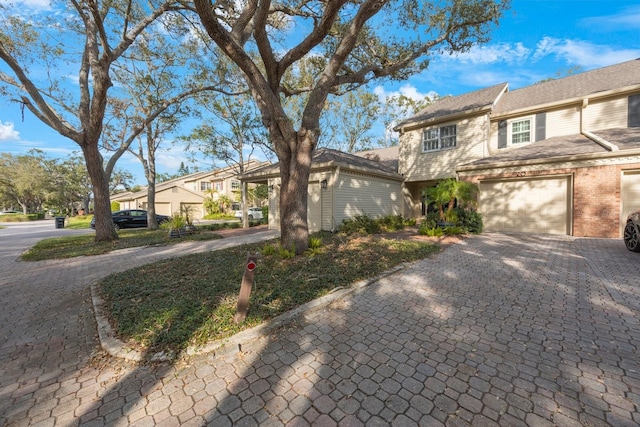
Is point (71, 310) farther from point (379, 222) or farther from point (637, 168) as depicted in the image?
point (637, 168)

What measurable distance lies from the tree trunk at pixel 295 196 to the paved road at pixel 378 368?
9.13ft

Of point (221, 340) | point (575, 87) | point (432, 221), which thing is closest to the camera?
point (221, 340)

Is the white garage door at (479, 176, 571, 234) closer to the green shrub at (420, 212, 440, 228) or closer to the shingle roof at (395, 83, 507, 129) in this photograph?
the green shrub at (420, 212, 440, 228)

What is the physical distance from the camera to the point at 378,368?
97.8 inches

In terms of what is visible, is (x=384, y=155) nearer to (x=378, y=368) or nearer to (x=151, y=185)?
(x=151, y=185)

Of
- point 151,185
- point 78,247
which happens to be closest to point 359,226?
point 78,247

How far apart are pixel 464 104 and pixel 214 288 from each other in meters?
15.5

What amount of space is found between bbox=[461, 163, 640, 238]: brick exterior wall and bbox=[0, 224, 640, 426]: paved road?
661 cm

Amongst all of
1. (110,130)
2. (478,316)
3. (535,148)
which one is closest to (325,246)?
(478,316)

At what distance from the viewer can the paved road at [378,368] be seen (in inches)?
78.4

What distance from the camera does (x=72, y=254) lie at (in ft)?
27.6

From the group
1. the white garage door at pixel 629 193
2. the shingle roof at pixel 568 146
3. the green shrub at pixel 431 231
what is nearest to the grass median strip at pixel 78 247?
the green shrub at pixel 431 231

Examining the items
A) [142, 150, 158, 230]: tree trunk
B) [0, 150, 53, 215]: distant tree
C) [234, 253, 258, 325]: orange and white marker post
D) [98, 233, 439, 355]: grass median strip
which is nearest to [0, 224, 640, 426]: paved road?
[98, 233, 439, 355]: grass median strip

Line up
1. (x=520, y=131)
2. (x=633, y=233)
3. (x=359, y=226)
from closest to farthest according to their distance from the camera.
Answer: (x=633, y=233)
(x=359, y=226)
(x=520, y=131)
